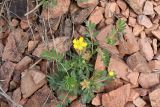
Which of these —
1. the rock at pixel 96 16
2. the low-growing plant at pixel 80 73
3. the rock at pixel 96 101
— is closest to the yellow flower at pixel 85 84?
the low-growing plant at pixel 80 73

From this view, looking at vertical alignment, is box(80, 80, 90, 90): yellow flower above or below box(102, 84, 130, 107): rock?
above

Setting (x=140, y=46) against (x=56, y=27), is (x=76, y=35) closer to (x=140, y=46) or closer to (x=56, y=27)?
(x=56, y=27)

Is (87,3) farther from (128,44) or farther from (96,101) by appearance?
(96,101)

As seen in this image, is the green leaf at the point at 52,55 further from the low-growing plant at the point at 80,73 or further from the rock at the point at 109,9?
the rock at the point at 109,9

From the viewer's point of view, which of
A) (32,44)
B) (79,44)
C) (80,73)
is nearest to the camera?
(79,44)

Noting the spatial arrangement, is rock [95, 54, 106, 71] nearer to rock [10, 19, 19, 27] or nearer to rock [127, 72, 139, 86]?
rock [127, 72, 139, 86]

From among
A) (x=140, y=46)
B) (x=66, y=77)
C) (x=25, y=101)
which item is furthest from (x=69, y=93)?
(x=140, y=46)

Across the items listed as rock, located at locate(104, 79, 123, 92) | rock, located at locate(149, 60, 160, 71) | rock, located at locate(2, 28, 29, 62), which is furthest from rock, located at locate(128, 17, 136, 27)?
rock, located at locate(2, 28, 29, 62)

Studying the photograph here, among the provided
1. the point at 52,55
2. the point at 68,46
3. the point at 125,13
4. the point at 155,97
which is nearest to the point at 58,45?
the point at 68,46
